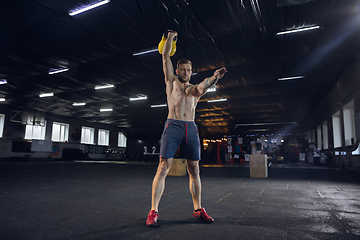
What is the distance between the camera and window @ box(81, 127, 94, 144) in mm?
23339

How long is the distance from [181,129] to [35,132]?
68.2 ft

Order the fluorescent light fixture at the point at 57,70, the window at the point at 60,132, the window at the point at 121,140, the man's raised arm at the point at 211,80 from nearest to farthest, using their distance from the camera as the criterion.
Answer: the man's raised arm at the point at 211,80
the fluorescent light fixture at the point at 57,70
the window at the point at 60,132
the window at the point at 121,140

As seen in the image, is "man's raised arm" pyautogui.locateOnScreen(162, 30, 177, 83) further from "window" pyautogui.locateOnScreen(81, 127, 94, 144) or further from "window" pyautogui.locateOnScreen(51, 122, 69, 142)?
"window" pyautogui.locateOnScreen(81, 127, 94, 144)

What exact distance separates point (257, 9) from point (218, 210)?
439 centimetres

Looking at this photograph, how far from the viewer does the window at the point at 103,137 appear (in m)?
25.5

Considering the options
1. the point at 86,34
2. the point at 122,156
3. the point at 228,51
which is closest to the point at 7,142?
the point at 122,156

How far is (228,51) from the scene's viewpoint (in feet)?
22.1

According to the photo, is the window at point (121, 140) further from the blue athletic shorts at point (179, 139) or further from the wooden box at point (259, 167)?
the blue athletic shorts at point (179, 139)

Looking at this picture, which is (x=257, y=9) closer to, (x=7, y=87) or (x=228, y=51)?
(x=228, y=51)

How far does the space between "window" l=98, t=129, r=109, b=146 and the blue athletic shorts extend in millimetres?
25056

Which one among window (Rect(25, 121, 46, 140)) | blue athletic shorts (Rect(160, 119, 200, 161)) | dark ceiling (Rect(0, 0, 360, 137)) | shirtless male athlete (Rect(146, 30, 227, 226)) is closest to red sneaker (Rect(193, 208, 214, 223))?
shirtless male athlete (Rect(146, 30, 227, 226))

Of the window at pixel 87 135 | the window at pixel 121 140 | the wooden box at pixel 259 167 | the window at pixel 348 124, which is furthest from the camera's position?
the window at pixel 121 140

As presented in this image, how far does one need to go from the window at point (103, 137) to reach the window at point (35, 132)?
6.79m

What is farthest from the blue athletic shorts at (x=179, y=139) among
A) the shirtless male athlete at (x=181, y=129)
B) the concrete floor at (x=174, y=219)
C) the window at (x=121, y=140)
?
the window at (x=121, y=140)
